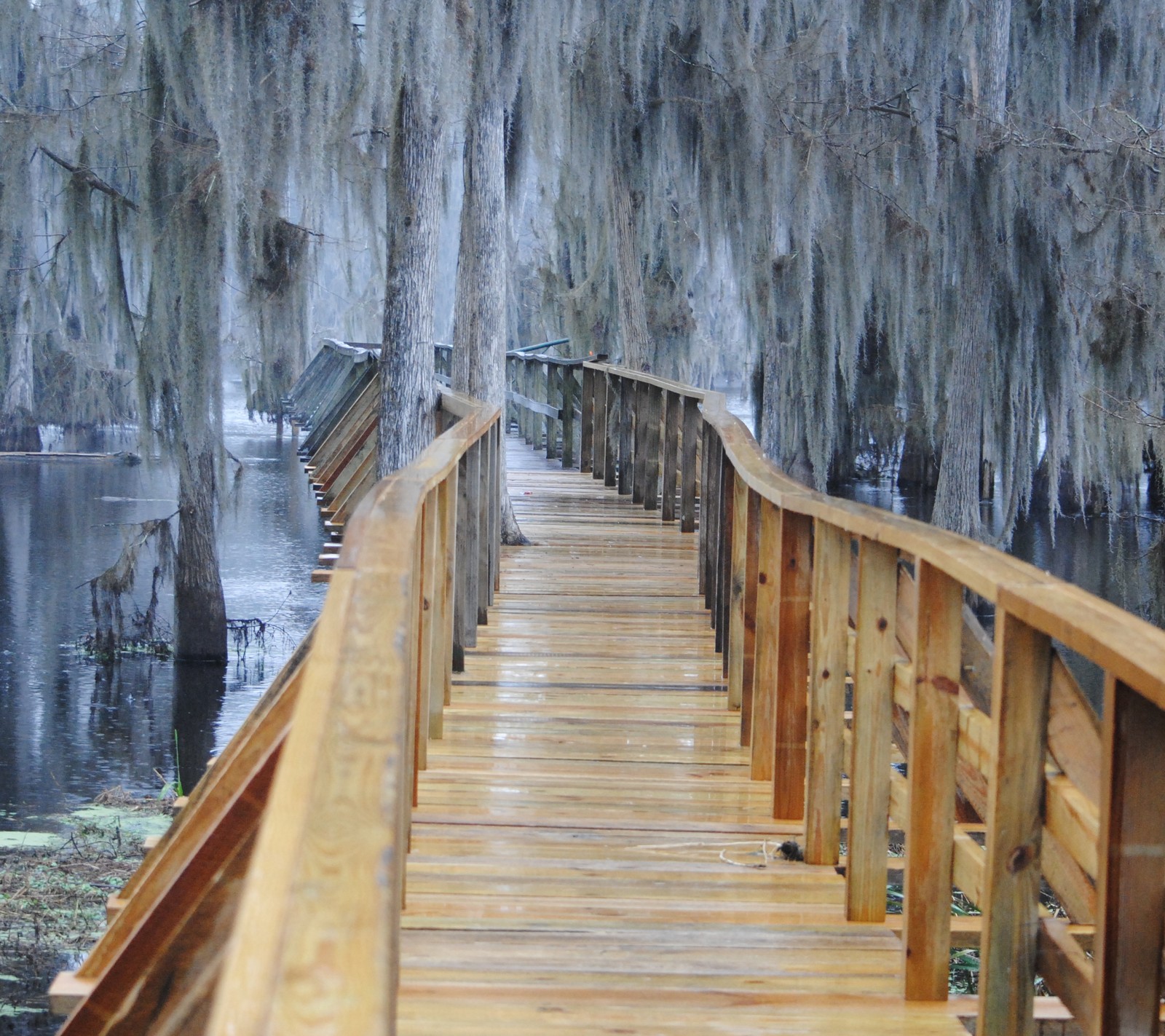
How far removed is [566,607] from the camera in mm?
6738

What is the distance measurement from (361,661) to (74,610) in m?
16.7

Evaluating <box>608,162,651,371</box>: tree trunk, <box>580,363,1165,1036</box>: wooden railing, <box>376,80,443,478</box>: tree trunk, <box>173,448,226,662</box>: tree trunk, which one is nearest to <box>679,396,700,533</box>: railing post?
<box>376,80,443,478</box>: tree trunk

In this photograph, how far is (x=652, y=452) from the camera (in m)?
10.1

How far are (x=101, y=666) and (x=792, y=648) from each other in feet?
40.3

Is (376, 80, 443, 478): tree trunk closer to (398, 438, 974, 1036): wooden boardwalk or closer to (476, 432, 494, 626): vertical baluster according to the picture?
(476, 432, 494, 626): vertical baluster

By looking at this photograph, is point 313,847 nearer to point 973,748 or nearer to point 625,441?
point 973,748

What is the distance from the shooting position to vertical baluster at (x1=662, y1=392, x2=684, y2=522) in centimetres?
895

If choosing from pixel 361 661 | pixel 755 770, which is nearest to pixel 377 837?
pixel 361 661

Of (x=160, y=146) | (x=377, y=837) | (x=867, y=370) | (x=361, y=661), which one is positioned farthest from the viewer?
(x=867, y=370)

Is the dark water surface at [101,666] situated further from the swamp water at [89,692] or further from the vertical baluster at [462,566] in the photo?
the vertical baluster at [462,566]

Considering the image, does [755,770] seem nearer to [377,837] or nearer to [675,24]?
[377,837]

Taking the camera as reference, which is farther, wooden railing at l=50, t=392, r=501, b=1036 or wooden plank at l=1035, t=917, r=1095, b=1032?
wooden plank at l=1035, t=917, r=1095, b=1032

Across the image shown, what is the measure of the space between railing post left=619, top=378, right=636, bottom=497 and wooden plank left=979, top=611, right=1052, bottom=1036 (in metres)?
8.68

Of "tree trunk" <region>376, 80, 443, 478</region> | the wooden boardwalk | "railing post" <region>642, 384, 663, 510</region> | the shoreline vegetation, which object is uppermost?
"tree trunk" <region>376, 80, 443, 478</region>
